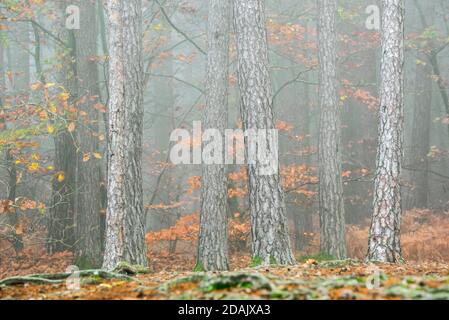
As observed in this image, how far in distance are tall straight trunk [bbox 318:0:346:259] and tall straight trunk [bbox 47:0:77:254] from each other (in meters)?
6.32

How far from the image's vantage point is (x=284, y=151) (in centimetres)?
2044

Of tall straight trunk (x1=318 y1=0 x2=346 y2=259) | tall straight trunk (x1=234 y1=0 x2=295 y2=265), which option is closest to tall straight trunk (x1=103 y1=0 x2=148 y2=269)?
tall straight trunk (x1=234 y1=0 x2=295 y2=265)

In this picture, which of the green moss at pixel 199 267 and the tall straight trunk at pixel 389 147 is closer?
the tall straight trunk at pixel 389 147

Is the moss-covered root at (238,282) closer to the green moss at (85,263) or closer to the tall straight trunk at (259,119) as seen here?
the tall straight trunk at (259,119)

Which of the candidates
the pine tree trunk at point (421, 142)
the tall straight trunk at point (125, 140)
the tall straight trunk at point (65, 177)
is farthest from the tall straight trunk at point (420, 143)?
the tall straight trunk at point (125, 140)

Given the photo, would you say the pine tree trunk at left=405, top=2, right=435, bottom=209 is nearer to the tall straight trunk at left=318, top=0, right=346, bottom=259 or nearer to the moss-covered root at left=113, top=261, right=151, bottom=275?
the tall straight trunk at left=318, top=0, right=346, bottom=259

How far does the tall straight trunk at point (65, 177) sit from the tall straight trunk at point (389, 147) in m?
8.26

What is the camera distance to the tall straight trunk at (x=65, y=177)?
14.3 meters

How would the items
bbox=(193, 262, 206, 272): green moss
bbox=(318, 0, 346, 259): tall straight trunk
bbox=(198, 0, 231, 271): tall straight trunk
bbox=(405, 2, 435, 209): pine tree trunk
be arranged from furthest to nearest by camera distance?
bbox=(405, 2, 435, 209): pine tree trunk < bbox=(318, 0, 346, 259): tall straight trunk < bbox=(198, 0, 231, 271): tall straight trunk < bbox=(193, 262, 206, 272): green moss

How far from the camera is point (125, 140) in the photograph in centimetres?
885

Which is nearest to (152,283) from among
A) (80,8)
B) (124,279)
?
(124,279)

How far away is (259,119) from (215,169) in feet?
9.71

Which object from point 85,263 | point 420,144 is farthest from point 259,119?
point 420,144

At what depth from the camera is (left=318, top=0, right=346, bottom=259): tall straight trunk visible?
12.5 meters
